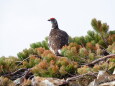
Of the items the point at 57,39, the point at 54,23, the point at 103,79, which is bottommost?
the point at 103,79

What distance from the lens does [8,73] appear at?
6.82 metres

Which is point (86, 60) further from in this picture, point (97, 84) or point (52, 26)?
point (52, 26)

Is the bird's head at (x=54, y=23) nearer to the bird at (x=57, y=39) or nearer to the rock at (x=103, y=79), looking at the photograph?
the bird at (x=57, y=39)

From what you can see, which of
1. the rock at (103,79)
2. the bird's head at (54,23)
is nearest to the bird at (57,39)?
the bird's head at (54,23)

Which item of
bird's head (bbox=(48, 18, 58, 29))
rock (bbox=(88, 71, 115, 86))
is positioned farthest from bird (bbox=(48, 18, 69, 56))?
rock (bbox=(88, 71, 115, 86))

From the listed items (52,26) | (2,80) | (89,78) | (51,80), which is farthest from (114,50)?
(52,26)

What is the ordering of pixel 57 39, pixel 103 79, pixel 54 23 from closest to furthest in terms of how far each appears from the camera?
pixel 103 79 → pixel 57 39 → pixel 54 23

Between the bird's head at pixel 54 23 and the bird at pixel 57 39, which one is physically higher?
the bird's head at pixel 54 23

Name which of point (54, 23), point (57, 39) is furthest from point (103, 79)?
point (54, 23)

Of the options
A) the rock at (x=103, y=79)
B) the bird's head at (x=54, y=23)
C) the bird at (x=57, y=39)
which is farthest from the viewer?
the bird's head at (x=54, y=23)

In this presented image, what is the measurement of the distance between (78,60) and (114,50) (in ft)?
2.28

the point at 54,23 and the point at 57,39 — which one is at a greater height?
the point at 54,23

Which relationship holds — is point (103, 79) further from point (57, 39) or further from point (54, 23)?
point (54, 23)

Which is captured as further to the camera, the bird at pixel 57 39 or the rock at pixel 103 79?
the bird at pixel 57 39
